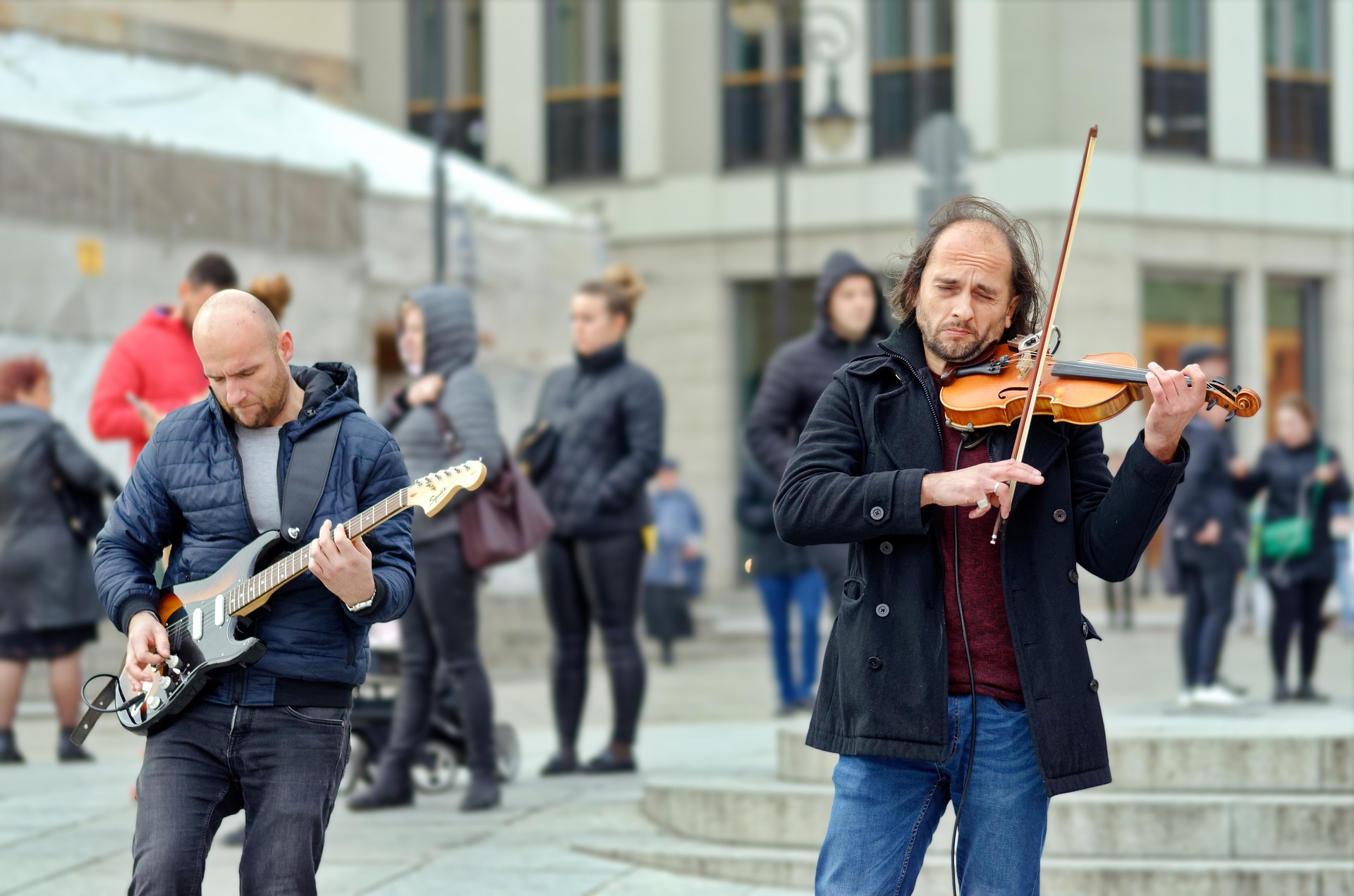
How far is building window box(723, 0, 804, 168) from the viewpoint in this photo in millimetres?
25938

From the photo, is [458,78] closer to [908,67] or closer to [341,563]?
[908,67]

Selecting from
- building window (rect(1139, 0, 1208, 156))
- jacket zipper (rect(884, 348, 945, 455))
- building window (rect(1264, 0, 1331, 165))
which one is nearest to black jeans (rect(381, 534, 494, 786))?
jacket zipper (rect(884, 348, 945, 455))

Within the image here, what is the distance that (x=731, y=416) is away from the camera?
2581 cm

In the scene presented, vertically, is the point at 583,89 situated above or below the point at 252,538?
above

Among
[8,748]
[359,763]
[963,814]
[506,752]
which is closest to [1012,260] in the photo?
[963,814]

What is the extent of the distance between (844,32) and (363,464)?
2224cm

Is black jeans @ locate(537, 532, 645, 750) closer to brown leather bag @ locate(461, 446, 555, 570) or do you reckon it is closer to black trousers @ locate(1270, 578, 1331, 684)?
brown leather bag @ locate(461, 446, 555, 570)

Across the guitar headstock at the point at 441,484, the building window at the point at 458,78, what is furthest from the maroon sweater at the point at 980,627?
the building window at the point at 458,78

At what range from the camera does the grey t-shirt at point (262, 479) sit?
162 inches

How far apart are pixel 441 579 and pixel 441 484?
3.21m

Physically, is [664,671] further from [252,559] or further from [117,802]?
[252,559]

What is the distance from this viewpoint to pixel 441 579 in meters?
7.09

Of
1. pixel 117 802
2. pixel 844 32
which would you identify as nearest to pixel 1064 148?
pixel 844 32

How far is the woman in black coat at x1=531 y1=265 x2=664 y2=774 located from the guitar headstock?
3.92 m
